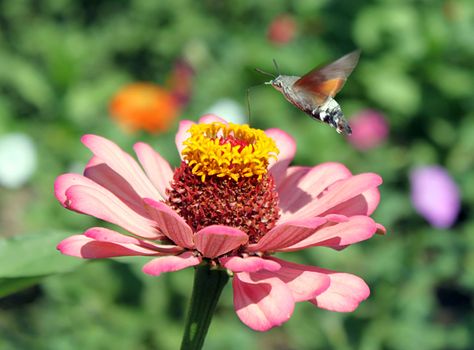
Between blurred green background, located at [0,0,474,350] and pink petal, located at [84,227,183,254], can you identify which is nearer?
pink petal, located at [84,227,183,254]

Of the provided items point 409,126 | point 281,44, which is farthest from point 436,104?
point 281,44

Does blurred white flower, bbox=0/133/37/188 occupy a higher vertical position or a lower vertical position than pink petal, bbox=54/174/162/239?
lower

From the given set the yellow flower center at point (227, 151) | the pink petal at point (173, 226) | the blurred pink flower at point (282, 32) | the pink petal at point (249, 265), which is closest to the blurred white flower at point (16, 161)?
the blurred pink flower at point (282, 32)

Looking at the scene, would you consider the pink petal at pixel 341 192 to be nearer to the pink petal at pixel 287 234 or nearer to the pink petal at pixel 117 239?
the pink petal at pixel 287 234

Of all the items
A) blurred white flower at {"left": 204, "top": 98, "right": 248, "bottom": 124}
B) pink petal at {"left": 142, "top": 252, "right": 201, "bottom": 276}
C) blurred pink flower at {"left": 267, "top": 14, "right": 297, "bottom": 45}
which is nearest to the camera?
pink petal at {"left": 142, "top": 252, "right": 201, "bottom": 276}

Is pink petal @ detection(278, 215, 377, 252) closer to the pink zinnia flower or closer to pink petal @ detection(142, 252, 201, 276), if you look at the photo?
the pink zinnia flower

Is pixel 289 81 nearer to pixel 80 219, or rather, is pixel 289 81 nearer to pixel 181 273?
pixel 181 273

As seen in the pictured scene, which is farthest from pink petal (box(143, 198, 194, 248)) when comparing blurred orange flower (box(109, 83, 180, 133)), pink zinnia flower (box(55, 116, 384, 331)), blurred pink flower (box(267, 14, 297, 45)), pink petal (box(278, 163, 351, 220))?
blurred pink flower (box(267, 14, 297, 45))

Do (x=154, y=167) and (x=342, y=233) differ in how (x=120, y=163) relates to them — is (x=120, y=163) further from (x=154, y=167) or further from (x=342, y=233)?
(x=342, y=233)
